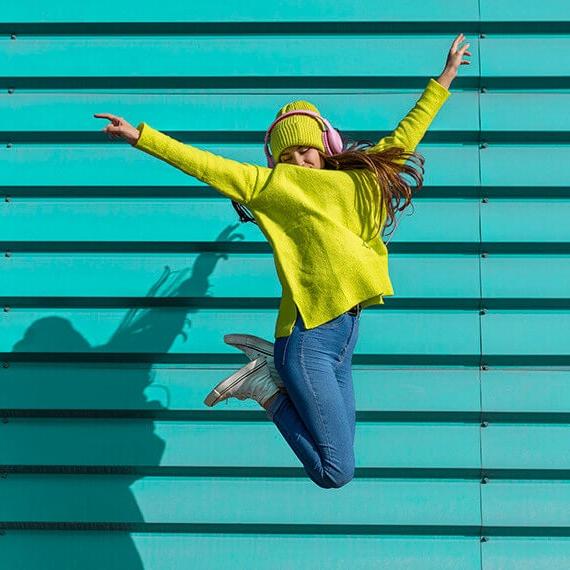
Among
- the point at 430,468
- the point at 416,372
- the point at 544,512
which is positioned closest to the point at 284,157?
the point at 416,372

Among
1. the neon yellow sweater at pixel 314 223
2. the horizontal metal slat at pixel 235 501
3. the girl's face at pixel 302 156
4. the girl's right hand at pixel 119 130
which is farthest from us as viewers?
the horizontal metal slat at pixel 235 501

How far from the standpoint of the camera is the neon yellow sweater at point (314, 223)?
3479 millimetres

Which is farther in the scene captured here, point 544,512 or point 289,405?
point 544,512

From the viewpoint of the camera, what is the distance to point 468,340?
4203mm

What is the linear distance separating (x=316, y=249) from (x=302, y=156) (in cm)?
33

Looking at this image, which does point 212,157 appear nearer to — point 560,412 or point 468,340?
point 468,340

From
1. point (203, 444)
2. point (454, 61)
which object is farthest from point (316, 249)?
point (203, 444)

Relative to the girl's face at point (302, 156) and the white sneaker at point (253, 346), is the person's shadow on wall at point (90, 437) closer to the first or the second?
the white sneaker at point (253, 346)

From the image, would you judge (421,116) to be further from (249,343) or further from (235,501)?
(235,501)

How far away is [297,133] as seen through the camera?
3.55 meters

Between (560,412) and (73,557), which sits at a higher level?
(560,412)

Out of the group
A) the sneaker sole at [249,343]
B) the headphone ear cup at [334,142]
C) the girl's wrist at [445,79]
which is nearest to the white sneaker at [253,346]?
the sneaker sole at [249,343]

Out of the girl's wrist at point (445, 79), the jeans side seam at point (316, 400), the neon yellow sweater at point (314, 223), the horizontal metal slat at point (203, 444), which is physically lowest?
the horizontal metal slat at point (203, 444)

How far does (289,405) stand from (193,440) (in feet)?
2.47
